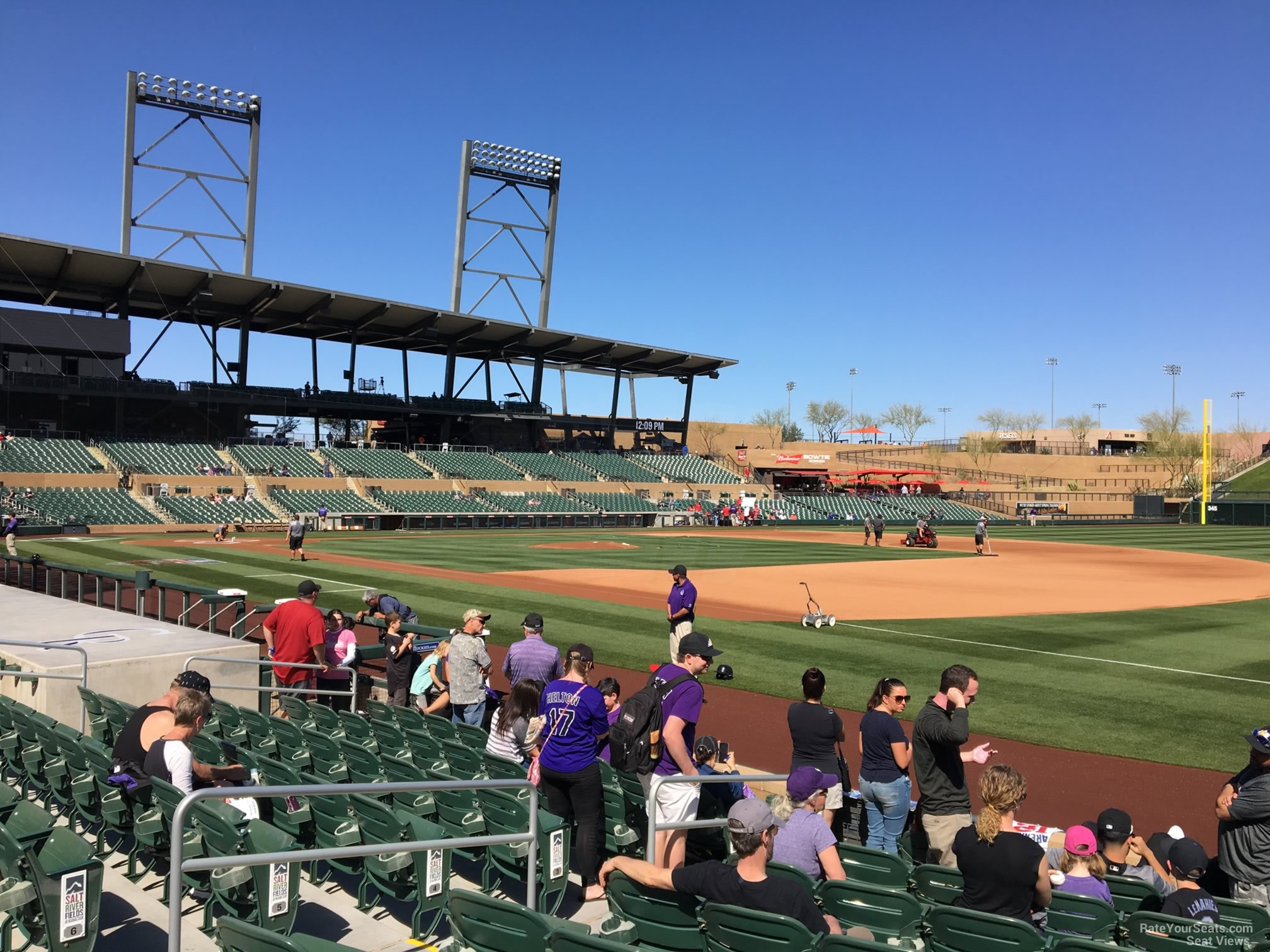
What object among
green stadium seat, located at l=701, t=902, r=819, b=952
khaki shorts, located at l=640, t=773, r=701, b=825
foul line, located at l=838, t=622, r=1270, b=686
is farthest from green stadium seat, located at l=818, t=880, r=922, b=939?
foul line, located at l=838, t=622, r=1270, b=686

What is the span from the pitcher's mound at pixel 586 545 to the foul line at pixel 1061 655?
21.7 metres

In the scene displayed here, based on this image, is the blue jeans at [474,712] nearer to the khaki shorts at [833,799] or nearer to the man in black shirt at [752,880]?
the khaki shorts at [833,799]

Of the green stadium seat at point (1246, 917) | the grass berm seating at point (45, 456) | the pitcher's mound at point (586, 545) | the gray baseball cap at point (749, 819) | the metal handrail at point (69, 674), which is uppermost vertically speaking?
the grass berm seating at point (45, 456)

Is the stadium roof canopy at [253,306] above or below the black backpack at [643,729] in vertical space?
above

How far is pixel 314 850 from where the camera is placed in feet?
15.0

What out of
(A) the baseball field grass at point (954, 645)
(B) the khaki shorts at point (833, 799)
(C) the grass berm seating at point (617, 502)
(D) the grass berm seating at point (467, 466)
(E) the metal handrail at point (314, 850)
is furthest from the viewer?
(C) the grass berm seating at point (617, 502)

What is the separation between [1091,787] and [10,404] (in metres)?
57.6

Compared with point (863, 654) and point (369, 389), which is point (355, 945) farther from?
point (369, 389)

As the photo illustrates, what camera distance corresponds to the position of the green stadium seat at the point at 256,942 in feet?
11.4

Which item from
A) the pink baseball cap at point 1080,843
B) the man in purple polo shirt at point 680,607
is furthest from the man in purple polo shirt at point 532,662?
the man in purple polo shirt at point 680,607

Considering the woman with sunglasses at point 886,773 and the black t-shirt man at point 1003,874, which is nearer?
the black t-shirt man at point 1003,874

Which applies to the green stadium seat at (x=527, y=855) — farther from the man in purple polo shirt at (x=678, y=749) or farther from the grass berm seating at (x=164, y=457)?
the grass berm seating at (x=164, y=457)

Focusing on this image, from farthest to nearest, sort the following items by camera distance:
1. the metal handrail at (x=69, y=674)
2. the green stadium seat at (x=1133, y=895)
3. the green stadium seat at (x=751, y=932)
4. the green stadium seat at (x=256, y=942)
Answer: the metal handrail at (x=69, y=674) → the green stadium seat at (x=1133, y=895) → the green stadium seat at (x=751, y=932) → the green stadium seat at (x=256, y=942)

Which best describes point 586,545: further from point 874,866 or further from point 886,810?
point 874,866
